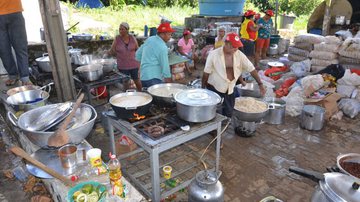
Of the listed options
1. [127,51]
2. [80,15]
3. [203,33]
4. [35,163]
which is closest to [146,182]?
[35,163]

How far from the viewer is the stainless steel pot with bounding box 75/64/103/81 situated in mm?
4688

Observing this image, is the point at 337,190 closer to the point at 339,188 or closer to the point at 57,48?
the point at 339,188

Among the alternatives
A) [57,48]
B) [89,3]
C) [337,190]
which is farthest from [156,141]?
[89,3]

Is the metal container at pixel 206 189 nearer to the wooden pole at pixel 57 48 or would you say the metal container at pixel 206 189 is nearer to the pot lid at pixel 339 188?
the pot lid at pixel 339 188

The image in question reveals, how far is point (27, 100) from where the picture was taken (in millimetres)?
3652

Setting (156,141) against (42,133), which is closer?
(42,133)

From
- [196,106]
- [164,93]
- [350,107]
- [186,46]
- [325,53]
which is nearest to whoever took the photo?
[196,106]

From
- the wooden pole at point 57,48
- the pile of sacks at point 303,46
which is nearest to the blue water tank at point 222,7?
the pile of sacks at point 303,46

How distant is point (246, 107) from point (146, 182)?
2.41m

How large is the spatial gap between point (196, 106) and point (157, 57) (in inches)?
69.7

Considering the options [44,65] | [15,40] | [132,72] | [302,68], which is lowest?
[302,68]

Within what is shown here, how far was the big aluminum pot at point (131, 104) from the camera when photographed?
3041 millimetres

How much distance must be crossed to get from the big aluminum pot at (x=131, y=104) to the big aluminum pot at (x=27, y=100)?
3.44ft

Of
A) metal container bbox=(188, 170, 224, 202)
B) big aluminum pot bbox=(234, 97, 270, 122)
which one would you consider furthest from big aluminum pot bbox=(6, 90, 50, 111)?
big aluminum pot bbox=(234, 97, 270, 122)
